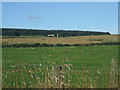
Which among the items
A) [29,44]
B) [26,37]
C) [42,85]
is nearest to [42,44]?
[29,44]

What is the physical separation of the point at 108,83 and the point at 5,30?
44483mm

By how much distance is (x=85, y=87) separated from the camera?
232 inches

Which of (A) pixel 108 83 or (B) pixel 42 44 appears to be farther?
(B) pixel 42 44

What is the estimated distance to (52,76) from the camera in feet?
18.6

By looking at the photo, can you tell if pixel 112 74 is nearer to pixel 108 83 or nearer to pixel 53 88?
pixel 108 83

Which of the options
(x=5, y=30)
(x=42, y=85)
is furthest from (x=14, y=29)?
(x=42, y=85)

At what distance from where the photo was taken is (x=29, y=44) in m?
49.7

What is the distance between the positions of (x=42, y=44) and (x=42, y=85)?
141 feet

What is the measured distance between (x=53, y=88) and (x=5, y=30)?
4441 cm

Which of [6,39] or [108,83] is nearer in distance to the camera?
[108,83]

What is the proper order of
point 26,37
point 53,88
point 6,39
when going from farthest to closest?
point 26,37 < point 6,39 < point 53,88

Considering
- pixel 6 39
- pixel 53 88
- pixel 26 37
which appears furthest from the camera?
pixel 26 37

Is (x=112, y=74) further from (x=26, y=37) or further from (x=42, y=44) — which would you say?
(x=26, y=37)

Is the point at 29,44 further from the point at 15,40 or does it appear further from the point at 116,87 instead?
the point at 116,87
